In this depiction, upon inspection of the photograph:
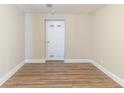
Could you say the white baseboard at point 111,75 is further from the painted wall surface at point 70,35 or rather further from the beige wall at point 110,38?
the painted wall surface at point 70,35

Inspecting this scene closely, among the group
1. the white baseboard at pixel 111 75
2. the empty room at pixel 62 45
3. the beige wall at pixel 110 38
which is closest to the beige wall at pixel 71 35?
the empty room at pixel 62 45

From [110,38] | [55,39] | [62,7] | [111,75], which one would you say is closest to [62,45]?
[55,39]

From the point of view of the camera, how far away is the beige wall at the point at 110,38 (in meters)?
4.01

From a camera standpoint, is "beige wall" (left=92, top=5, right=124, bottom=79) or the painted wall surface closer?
"beige wall" (left=92, top=5, right=124, bottom=79)

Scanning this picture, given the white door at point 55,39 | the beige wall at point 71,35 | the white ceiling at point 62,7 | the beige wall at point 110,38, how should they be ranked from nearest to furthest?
the beige wall at point 110,38 < the white ceiling at point 62,7 < the beige wall at point 71,35 < the white door at point 55,39

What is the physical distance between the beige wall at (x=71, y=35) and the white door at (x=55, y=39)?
0.54 m

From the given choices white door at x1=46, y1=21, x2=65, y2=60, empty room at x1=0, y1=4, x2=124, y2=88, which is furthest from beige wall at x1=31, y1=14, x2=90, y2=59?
white door at x1=46, y1=21, x2=65, y2=60

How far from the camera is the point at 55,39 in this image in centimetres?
797

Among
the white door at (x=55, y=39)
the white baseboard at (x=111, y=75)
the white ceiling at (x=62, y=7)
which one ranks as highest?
the white ceiling at (x=62, y=7)

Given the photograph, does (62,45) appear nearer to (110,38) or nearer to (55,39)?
(55,39)

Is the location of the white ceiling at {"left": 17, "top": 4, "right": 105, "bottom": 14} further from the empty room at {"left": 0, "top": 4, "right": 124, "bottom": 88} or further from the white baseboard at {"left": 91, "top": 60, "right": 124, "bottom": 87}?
the white baseboard at {"left": 91, "top": 60, "right": 124, "bottom": 87}

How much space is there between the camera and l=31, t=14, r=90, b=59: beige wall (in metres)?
7.30

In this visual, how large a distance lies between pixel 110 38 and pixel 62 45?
3.55 meters
